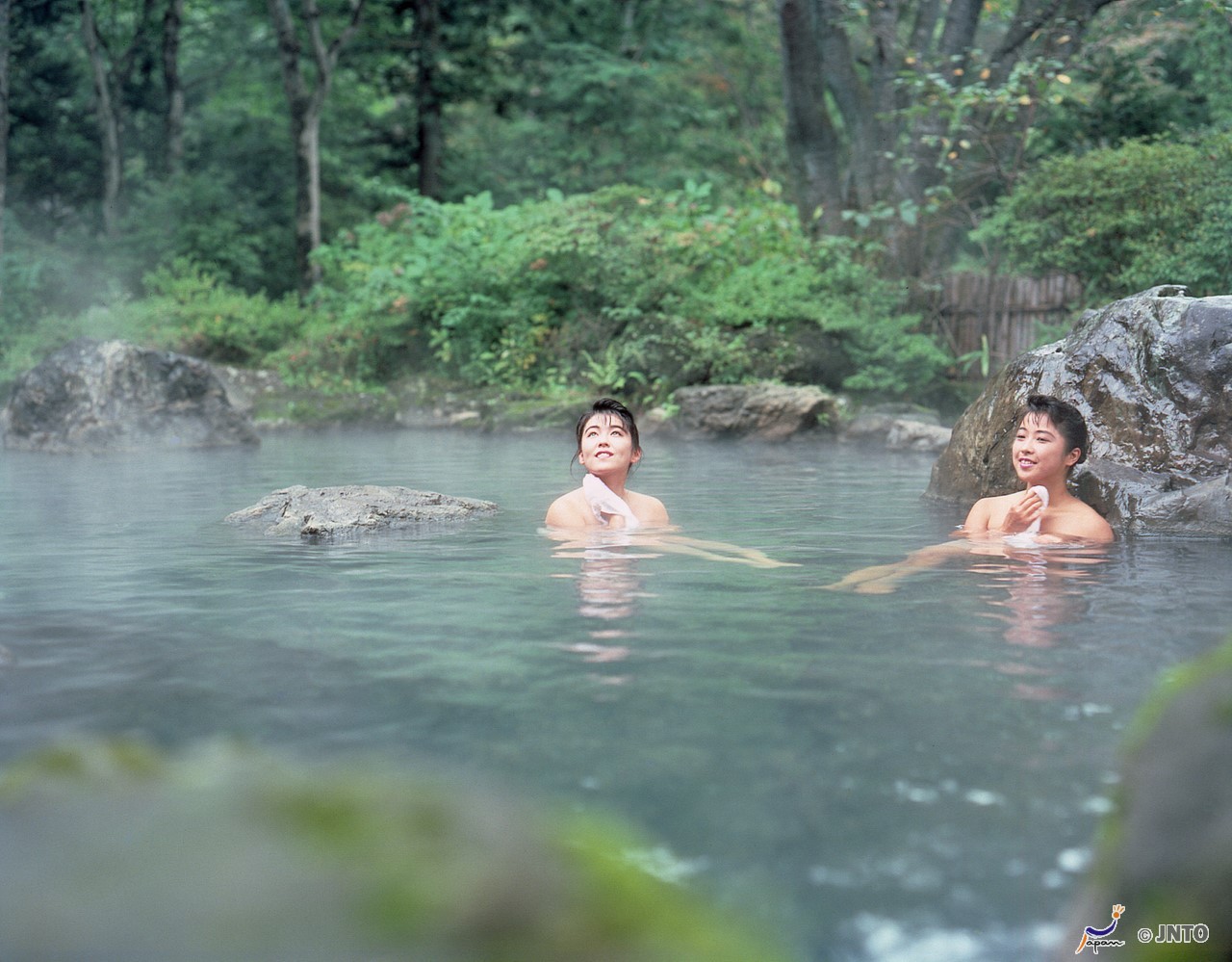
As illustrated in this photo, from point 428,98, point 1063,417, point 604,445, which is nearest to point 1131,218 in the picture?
point 1063,417

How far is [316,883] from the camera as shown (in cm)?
118

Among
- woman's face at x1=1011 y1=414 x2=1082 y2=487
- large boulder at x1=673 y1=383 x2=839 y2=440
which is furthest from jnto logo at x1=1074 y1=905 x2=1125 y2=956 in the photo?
large boulder at x1=673 y1=383 x2=839 y2=440

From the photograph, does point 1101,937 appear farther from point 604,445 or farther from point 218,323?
point 218,323

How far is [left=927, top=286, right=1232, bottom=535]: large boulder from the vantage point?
7227 mm

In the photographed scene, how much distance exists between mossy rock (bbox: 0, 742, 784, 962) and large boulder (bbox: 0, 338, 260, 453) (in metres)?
13.7

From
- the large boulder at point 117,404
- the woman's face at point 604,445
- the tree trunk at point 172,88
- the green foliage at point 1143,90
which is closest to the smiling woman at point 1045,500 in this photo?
the woman's face at point 604,445

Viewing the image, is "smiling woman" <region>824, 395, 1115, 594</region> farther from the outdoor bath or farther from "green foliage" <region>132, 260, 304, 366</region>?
"green foliage" <region>132, 260, 304, 366</region>

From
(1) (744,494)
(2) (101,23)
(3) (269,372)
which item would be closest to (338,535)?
(1) (744,494)

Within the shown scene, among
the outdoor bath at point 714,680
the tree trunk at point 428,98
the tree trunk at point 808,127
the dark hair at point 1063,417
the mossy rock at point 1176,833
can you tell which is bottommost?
the outdoor bath at point 714,680

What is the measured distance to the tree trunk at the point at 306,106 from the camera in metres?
21.7

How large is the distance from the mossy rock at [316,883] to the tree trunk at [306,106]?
21.7 m

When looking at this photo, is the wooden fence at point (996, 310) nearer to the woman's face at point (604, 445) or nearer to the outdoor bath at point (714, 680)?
the outdoor bath at point (714, 680)

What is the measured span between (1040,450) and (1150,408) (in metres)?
1.37

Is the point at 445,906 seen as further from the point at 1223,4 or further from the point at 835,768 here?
the point at 1223,4
